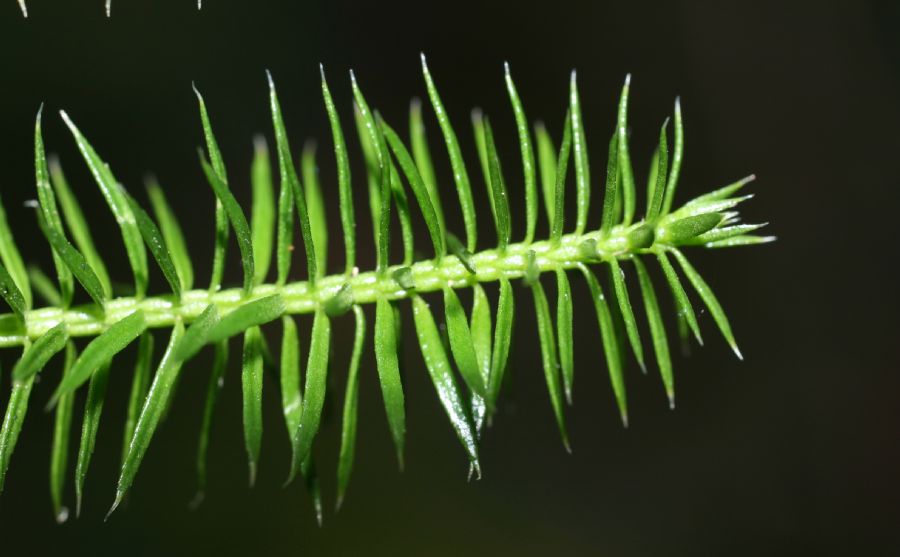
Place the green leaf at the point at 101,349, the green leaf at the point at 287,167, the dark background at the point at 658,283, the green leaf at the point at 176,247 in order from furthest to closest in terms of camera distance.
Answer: the dark background at the point at 658,283
the green leaf at the point at 176,247
the green leaf at the point at 287,167
the green leaf at the point at 101,349

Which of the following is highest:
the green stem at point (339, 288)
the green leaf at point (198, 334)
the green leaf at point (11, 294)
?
the green leaf at point (11, 294)

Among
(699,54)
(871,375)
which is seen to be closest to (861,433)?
Answer: (871,375)

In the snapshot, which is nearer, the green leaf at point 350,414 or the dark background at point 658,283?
the green leaf at point 350,414

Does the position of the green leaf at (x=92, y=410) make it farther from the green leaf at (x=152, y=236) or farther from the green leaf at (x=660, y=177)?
the green leaf at (x=660, y=177)

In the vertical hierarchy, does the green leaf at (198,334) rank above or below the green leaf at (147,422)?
above

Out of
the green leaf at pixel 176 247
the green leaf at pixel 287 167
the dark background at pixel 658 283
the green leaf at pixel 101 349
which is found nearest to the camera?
the green leaf at pixel 101 349

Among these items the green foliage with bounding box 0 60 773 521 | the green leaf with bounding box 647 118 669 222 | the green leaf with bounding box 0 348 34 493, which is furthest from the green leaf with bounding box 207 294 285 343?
the green leaf with bounding box 647 118 669 222

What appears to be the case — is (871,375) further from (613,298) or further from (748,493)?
(613,298)

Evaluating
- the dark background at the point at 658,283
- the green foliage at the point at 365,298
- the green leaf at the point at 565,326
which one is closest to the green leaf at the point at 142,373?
the green foliage at the point at 365,298
